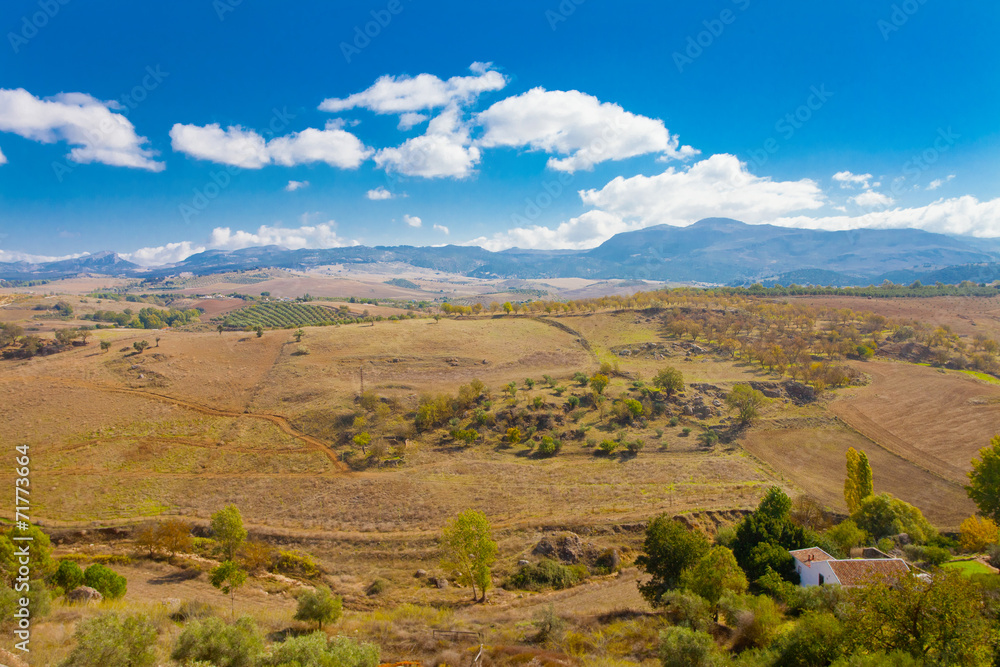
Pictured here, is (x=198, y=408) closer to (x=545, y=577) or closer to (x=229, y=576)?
(x=229, y=576)

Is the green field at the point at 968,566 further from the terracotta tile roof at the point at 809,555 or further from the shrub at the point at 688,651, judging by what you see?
the shrub at the point at 688,651

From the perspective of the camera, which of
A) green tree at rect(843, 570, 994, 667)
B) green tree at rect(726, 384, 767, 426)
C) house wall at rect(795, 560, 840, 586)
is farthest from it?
green tree at rect(726, 384, 767, 426)

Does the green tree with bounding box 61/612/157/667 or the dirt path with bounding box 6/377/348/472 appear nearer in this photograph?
the green tree with bounding box 61/612/157/667

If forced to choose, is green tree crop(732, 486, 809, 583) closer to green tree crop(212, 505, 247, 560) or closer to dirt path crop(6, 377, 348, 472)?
green tree crop(212, 505, 247, 560)

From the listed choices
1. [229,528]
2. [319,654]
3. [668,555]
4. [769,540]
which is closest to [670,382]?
[769,540]

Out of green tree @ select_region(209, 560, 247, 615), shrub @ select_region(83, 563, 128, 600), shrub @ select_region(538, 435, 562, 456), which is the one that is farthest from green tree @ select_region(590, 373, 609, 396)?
shrub @ select_region(83, 563, 128, 600)
